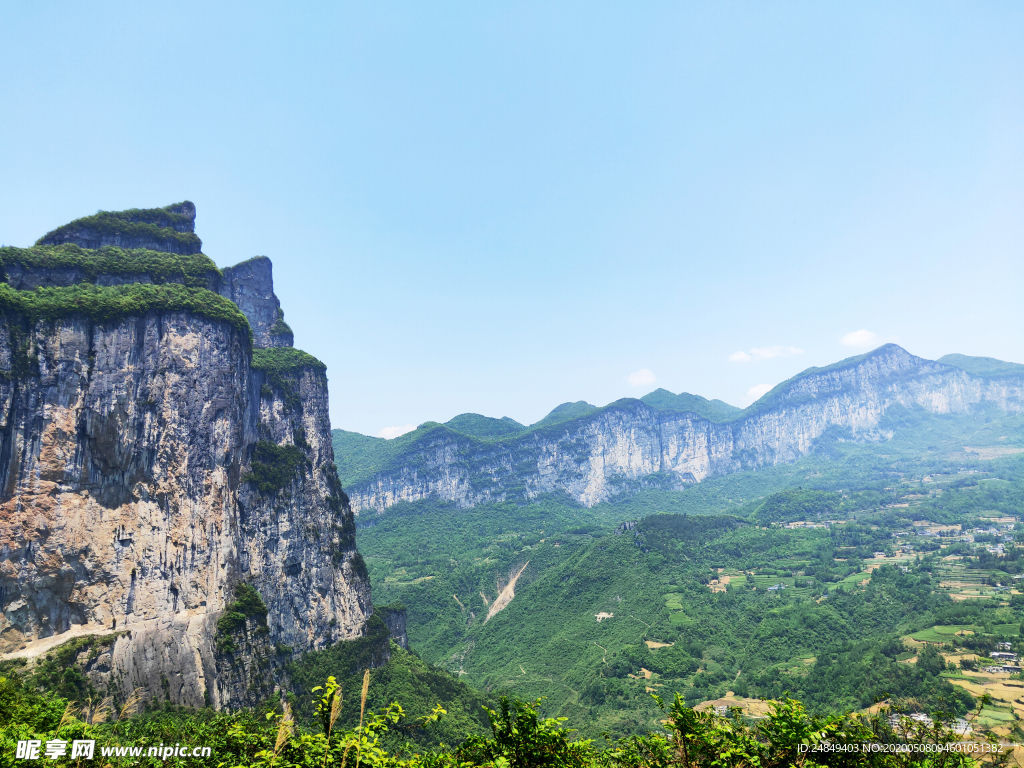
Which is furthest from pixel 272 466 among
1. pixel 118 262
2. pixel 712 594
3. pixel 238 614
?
pixel 712 594

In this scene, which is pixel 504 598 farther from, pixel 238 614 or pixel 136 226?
pixel 136 226

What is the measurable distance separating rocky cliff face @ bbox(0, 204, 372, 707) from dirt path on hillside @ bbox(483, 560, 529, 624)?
54275 millimetres

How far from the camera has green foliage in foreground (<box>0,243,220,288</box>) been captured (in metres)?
46.9

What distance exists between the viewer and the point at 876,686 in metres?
44.8

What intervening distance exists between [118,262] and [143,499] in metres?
25.1

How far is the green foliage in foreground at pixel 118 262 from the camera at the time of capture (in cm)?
4691

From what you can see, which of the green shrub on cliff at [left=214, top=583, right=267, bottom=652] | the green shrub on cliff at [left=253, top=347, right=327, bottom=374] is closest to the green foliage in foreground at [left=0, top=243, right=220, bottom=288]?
the green shrub on cliff at [left=253, top=347, right=327, bottom=374]

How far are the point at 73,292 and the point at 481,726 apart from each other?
2291 inches

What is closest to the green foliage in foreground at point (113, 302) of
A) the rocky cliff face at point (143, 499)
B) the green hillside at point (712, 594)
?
the rocky cliff face at point (143, 499)

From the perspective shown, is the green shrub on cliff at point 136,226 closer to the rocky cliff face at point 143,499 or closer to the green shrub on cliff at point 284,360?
the rocky cliff face at point 143,499

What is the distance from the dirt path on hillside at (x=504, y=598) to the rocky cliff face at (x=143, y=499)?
54275mm

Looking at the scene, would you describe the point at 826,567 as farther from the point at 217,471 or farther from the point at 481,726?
the point at 217,471

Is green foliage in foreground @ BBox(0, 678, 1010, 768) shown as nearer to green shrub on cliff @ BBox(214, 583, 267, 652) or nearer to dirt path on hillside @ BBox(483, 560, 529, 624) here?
green shrub on cliff @ BBox(214, 583, 267, 652)

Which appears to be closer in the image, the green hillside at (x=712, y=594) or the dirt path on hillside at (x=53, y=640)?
the dirt path on hillside at (x=53, y=640)
